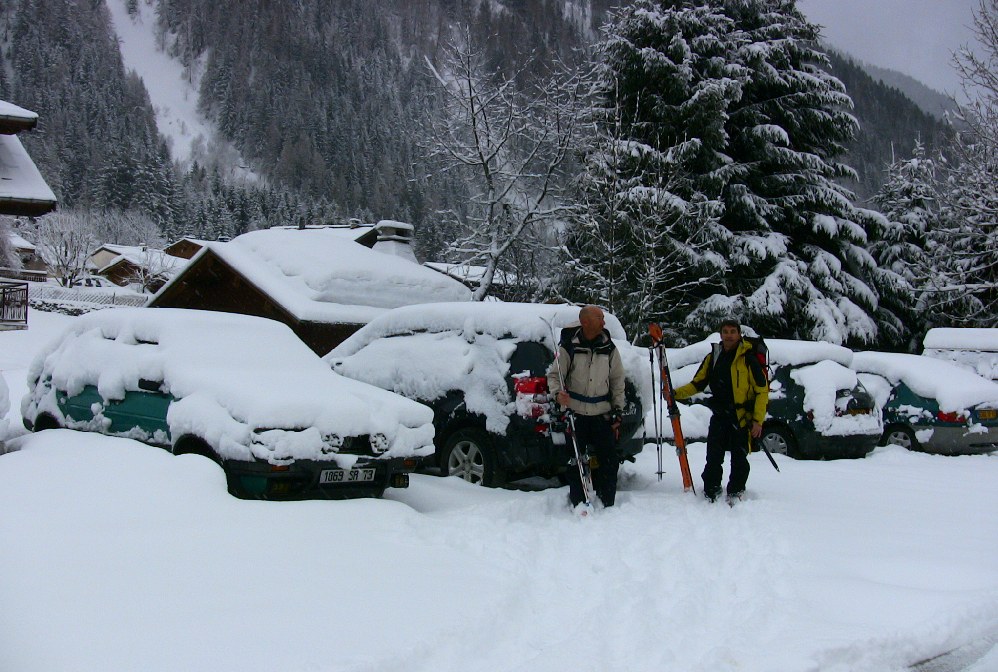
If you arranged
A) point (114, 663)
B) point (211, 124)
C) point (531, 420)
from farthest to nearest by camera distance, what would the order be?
1. point (211, 124)
2. point (531, 420)
3. point (114, 663)

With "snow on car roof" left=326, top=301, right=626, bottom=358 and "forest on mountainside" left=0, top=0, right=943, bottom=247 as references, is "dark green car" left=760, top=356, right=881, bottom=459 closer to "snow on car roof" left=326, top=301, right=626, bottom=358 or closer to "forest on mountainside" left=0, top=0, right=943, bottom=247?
"snow on car roof" left=326, top=301, right=626, bottom=358

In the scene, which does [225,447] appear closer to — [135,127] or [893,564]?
[893,564]

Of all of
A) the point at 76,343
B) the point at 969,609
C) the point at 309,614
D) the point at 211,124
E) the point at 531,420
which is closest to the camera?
the point at 309,614

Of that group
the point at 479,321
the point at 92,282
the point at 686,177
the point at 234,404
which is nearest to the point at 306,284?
the point at 479,321

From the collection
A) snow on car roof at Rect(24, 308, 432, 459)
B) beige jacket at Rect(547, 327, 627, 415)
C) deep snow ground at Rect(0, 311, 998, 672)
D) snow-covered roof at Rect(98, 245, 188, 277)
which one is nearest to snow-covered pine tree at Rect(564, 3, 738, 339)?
beige jacket at Rect(547, 327, 627, 415)

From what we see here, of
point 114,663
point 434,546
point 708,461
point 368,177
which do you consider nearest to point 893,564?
point 708,461

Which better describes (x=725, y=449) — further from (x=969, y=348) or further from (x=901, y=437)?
(x=969, y=348)

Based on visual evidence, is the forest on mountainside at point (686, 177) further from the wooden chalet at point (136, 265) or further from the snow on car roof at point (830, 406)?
the wooden chalet at point (136, 265)

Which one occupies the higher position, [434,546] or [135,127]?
[135,127]

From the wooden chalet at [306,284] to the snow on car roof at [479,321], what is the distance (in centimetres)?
570

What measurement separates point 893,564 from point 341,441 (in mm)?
3969

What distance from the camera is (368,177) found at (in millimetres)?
127000

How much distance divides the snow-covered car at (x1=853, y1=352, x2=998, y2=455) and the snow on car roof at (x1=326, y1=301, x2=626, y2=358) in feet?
20.5

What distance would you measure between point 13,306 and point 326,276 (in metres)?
21.0
